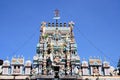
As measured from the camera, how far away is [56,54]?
46.1 meters

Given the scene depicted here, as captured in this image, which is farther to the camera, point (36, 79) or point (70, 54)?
point (70, 54)

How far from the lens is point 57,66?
44531 mm

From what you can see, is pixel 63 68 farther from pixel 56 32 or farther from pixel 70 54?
pixel 56 32

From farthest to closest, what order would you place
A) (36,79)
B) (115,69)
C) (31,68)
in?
(115,69) → (31,68) → (36,79)

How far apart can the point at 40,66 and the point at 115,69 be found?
1472 centimetres

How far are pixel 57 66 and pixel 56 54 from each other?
99.5 inches

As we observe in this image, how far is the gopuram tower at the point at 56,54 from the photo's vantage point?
43.9 metres

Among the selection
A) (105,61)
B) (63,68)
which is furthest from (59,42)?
(105,61)

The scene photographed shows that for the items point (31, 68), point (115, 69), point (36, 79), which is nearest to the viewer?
point (36, 79)

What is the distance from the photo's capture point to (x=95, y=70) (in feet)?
150

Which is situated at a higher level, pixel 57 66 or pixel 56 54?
pixel 56 54

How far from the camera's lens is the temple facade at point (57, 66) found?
43750mm

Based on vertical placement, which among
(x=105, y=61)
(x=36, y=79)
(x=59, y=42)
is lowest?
(x=36, y=79)

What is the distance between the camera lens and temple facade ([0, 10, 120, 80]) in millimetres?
43750
